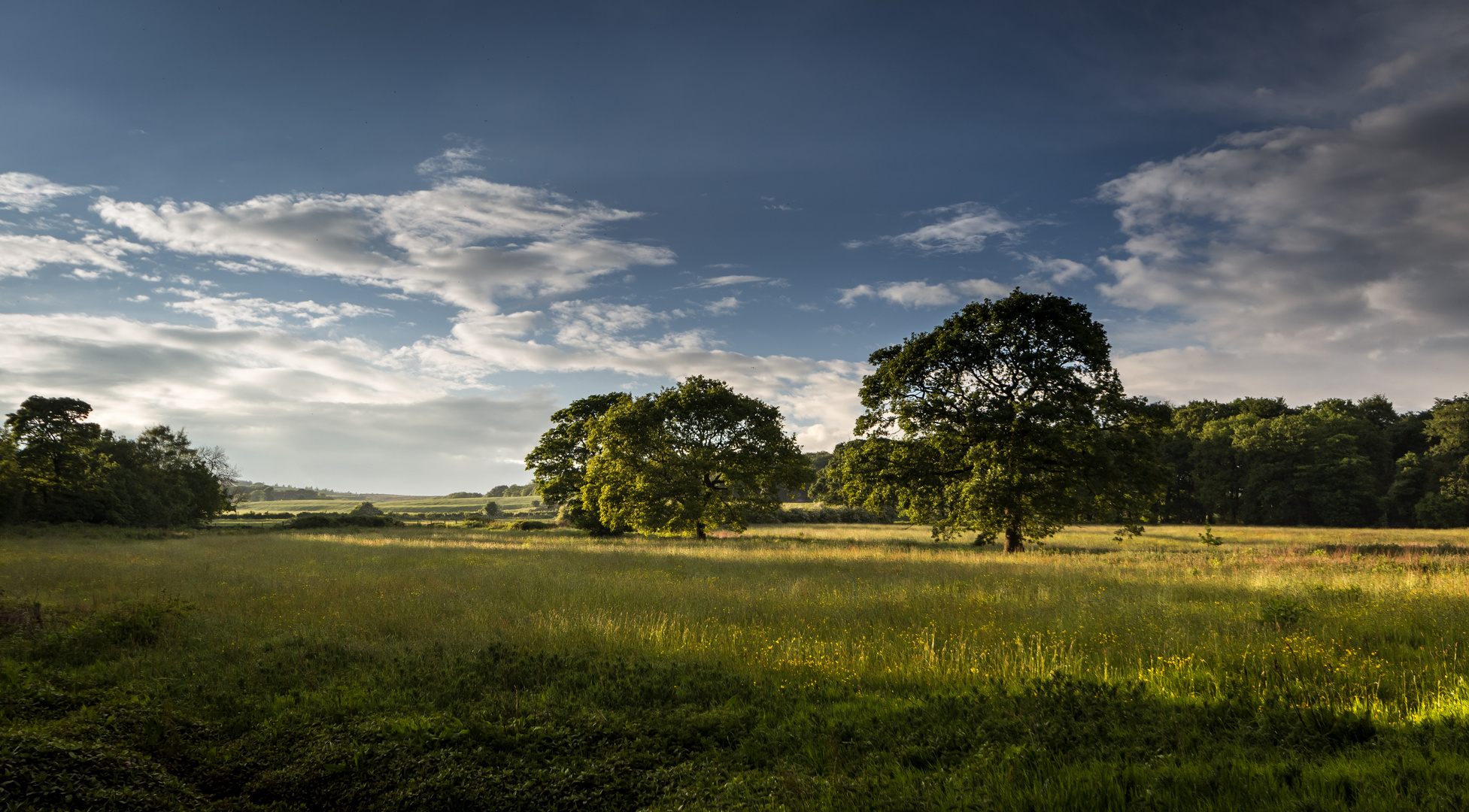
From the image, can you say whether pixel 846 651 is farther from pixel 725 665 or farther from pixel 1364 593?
pixel 1364 593

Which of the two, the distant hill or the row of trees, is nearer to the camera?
the row of trees

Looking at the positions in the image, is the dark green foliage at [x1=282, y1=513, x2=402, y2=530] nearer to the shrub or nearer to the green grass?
the shrub

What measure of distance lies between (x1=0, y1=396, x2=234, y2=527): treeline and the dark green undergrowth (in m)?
54.8

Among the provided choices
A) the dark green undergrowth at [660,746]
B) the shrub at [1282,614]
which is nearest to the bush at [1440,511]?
the shrub at [1282,614]

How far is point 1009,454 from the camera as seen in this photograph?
2483 cm

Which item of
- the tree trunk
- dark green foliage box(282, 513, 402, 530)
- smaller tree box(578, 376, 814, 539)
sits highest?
smaller tree box(578, 376, 814, 539)

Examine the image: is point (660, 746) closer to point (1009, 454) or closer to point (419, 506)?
point (1009, 454)

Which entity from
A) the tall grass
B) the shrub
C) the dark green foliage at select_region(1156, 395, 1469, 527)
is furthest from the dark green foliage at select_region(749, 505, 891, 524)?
the shrub

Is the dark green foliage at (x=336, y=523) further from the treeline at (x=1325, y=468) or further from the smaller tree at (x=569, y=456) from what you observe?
the treeline at (x=1325, y=468)

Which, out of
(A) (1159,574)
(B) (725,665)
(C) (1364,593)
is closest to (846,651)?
Result: (B) (725,665)

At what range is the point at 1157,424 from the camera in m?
25.5

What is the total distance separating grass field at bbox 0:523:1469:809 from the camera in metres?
4.97

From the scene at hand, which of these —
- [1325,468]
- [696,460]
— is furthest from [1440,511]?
[696,460]

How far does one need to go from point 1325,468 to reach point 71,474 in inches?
4291
